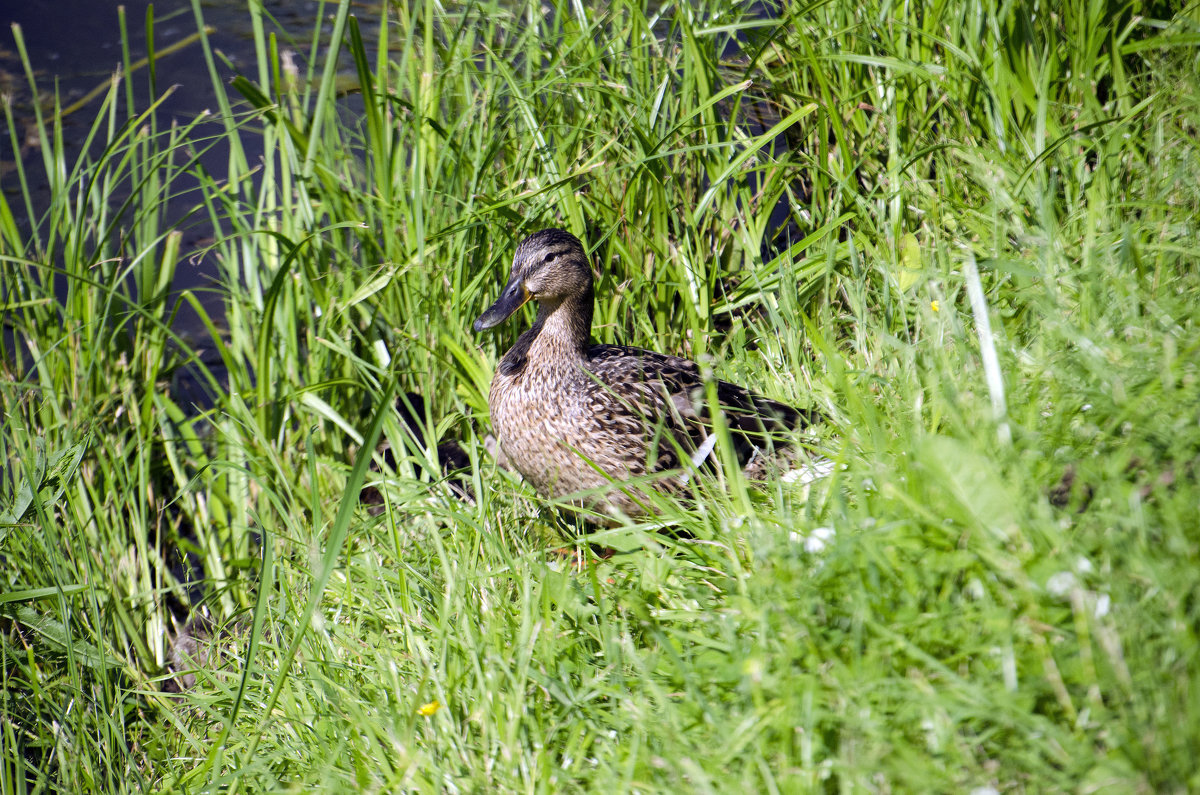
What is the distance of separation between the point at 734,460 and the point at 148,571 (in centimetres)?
242

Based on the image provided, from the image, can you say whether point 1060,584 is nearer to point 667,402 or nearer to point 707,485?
point 707,485

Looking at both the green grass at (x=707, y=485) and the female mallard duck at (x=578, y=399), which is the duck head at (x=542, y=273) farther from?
the green grass at (x=707, y=485)

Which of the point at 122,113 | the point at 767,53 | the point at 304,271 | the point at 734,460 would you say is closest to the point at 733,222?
the point at 767,53

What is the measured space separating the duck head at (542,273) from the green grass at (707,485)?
0.15 m

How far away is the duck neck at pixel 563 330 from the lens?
3.19 metres

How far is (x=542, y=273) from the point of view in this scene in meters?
3.14

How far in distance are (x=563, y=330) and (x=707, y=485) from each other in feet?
3.95

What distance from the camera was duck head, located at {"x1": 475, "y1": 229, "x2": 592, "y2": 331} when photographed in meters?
3.13

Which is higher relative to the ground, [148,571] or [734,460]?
[734,460]

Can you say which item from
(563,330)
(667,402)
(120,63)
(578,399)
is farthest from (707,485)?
(120,63)

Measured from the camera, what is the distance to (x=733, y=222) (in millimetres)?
3889

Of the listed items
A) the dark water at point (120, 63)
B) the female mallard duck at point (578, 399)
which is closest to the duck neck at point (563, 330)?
the female mallard duck at point (578, 399)

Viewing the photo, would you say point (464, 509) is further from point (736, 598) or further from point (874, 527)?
point (874, 527)

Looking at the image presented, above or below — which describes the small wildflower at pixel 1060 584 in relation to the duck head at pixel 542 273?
above
